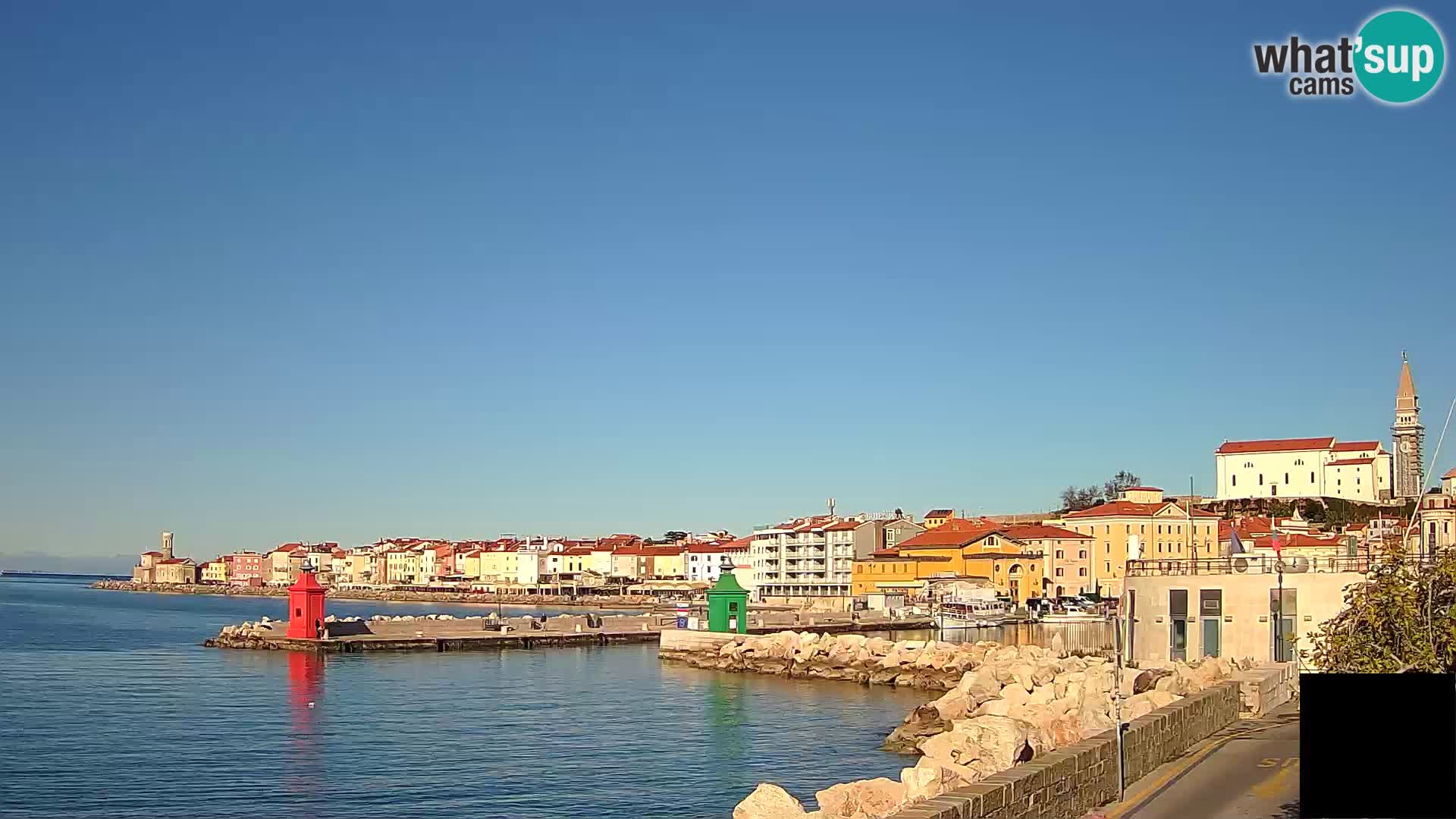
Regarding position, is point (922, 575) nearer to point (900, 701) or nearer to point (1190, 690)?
point (900, 701)

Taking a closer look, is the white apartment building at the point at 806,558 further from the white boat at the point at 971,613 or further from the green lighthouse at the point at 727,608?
→ the green lighthouse at the point at 727,608

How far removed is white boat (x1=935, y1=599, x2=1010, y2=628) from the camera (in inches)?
3346

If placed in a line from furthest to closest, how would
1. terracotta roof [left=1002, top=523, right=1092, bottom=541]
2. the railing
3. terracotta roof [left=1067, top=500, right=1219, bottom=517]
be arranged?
terracotta roof [left=1002, top=523, right=1092, bottom=541]
terracotta roof [left=1067, top=500, right=1219, bottom=517]
the railing

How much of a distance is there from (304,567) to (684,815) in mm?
50872

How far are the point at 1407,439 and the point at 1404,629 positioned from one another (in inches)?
5240

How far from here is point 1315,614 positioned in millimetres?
31109

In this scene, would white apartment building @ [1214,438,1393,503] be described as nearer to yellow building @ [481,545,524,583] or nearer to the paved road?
yellow building @ [481,545,524,583]

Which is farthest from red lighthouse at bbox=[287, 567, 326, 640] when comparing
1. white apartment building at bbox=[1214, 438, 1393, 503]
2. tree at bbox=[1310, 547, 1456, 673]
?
white apartment building at bbox=[1214, 438, 1393, 503]

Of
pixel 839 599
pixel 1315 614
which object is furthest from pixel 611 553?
pixel 1315 614

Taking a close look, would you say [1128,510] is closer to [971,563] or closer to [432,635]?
[971,563]

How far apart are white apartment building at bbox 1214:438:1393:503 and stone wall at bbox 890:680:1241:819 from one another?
389ft

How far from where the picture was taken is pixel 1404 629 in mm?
11164

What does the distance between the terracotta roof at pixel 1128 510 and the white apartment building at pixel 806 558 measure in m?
18.4

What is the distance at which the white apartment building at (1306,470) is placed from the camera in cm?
12688
